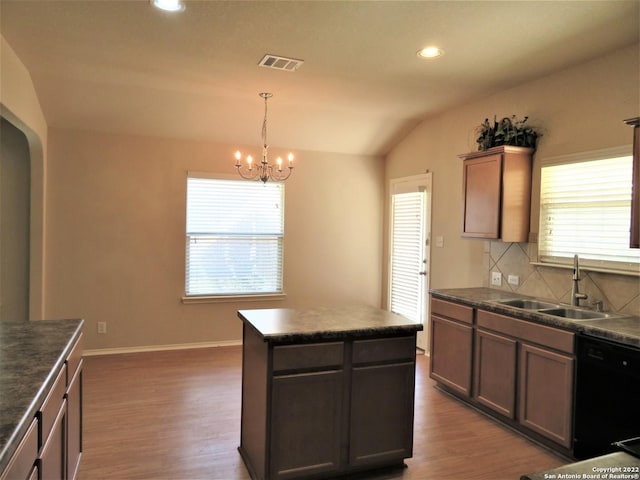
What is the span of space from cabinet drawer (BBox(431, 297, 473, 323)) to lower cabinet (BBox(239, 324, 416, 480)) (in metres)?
1.14

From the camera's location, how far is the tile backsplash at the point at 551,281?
3115 millimetres

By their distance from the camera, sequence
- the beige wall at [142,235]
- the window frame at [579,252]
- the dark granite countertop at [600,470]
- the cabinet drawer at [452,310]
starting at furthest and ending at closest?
the beige wall at [142,235]
the cabinet drawer at [452,310]
the window frame at [579,252]
the dark granite countertop at [600,470]

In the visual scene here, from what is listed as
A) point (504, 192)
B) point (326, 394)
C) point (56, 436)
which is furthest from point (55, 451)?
point (504, 192)

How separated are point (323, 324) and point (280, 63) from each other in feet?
6.81

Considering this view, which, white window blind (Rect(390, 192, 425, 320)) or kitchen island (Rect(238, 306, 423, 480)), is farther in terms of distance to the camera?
white window blind (Rect(390, 192, 425, 320))

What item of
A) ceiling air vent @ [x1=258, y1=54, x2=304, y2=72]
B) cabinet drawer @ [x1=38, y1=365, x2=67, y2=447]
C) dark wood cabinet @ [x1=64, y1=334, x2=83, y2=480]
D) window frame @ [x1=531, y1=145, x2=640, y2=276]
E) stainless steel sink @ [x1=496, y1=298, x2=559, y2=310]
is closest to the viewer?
cabinet drawer @ [x1=38, y1=365, x2=67, y2=447]

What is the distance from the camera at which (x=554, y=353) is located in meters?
2.93

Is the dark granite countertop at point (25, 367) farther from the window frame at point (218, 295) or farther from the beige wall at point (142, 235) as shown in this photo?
the window frame at point (218, 295)

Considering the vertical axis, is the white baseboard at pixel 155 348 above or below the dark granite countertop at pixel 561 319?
below

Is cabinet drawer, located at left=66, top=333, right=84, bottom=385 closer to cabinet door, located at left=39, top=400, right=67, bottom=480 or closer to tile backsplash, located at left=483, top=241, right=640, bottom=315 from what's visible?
cabinet door, located at left=39, top=400, right=67, bottom=480

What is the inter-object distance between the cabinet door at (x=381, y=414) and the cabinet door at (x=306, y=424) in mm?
104

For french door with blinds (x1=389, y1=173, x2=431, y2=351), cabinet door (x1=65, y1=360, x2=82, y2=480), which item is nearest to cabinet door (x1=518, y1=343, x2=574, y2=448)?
french door with blinds (x1=389, y1=173, x2=431, y2=351)

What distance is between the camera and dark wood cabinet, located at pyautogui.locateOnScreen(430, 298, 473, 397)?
3.68m

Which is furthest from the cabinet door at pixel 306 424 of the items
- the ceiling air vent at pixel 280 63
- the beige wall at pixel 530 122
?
the ceiling air vent at pixel 280 63
